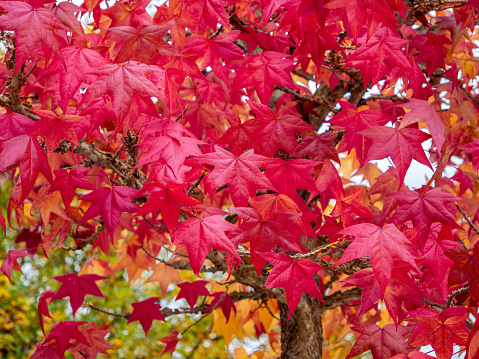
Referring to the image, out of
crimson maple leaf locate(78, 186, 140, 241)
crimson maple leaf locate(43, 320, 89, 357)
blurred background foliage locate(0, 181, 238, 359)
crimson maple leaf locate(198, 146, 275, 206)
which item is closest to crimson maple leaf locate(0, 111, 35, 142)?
crimson maple leaf locate(78, 186, 140, 241)

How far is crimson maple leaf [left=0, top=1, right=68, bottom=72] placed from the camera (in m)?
0.99

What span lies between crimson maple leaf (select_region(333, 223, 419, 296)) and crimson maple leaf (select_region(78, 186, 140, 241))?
0.68 m

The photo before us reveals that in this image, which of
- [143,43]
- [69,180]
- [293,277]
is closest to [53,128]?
[69,180]

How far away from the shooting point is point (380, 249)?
3.23ft

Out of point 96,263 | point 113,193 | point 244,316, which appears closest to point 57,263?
point 96,263

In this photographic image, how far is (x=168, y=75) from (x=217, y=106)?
0.74 m

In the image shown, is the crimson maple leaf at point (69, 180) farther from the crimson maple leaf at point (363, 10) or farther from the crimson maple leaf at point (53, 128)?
the crimson maple leaf at point (363, 10)

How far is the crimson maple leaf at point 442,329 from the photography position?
107cm

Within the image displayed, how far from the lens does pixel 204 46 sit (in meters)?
1.41

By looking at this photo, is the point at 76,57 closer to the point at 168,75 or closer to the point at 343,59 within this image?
the point at 168,75

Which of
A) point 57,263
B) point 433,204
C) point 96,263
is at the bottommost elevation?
point 57,263

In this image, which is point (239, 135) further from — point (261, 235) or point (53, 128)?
point (53, 128)

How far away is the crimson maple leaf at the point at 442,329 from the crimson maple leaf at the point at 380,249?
0.21 meters

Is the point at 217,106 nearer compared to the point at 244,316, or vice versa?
the point at 217,106
